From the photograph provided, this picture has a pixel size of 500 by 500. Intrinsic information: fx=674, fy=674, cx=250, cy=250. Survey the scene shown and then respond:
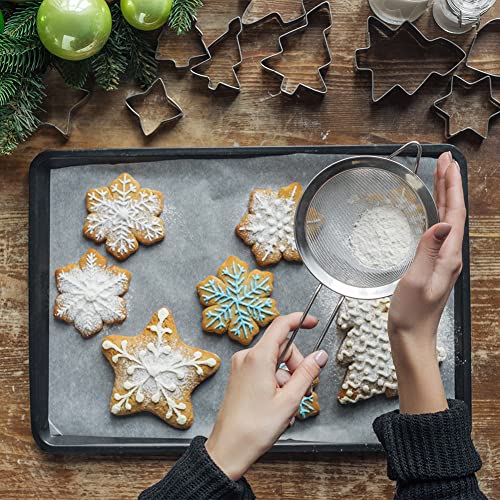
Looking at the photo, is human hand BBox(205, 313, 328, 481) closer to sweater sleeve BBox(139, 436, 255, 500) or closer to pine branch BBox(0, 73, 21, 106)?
sweater sleeve BBox(139, 436, 255, 500)

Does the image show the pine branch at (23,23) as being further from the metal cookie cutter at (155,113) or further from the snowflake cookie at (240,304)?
the snowflake cookie at (240,304)

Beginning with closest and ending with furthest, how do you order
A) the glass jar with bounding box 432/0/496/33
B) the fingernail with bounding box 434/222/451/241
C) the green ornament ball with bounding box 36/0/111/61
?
the fingernail with bounding box 434/222/451/241
the green ornament ball with bounding box 36/0/111/61
the glass jar with bounding box 432/0/496/33

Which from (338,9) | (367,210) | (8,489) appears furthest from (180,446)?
(338,9)

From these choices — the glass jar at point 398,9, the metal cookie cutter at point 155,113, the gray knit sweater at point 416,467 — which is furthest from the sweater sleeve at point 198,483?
the glass jar at point 398,9

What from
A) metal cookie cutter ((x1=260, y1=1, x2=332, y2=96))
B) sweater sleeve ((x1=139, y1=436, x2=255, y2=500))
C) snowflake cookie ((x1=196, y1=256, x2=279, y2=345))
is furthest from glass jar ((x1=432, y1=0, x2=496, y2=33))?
sweater sleeve ((x1=139, y1=436, x2=255, y2=500))

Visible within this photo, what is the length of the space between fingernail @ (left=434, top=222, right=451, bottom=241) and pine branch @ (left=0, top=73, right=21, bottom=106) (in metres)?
0.87

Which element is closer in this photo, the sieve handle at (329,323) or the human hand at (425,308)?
the human hand at (425,308)

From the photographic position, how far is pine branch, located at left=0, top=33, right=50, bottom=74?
1.31 metres

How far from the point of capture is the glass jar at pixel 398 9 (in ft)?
4.42

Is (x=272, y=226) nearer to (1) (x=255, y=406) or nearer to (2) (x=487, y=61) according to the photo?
(1) (x=255, y=406)

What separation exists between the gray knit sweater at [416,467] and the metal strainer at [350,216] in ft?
0.83

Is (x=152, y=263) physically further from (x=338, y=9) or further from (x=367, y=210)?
(x=338, y=9)

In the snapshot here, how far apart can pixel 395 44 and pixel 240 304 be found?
2.07 feet

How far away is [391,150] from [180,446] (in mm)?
738
